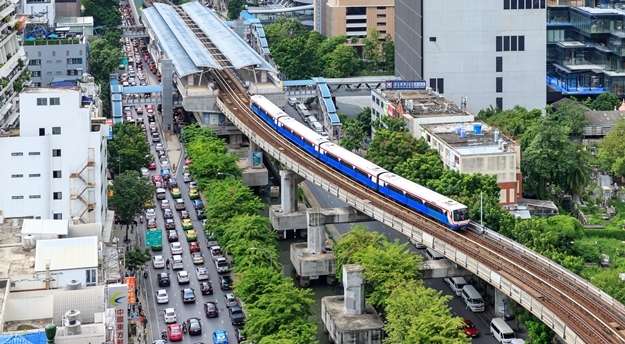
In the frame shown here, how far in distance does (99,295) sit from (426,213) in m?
40.0

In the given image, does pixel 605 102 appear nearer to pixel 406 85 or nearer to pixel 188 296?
pixel 406 85

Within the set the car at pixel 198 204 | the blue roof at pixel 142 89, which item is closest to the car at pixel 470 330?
the car at pixel 198 204

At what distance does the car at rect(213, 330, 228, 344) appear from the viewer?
93275mm

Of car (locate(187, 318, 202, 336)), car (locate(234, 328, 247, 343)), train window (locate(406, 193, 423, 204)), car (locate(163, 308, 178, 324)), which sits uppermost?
train window (locate(406, 193, 423, 204))

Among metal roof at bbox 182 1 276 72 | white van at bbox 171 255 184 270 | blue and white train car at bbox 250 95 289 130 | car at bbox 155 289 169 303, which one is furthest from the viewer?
metal roof at bbox 182 1 276 72

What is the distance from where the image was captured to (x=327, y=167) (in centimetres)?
12300

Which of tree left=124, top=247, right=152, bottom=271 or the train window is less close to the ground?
the train window

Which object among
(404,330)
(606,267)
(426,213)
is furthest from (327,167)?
(404,330)

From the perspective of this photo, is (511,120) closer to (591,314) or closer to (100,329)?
(591,314)

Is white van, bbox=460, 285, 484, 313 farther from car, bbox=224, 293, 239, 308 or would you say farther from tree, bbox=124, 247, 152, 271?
tree, bbox=124, 247, 152, 271

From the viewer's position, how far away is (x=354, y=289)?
97.4 metres

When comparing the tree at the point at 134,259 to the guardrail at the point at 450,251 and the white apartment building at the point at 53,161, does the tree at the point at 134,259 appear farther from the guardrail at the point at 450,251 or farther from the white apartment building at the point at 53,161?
the guardrail at the point at 450,251

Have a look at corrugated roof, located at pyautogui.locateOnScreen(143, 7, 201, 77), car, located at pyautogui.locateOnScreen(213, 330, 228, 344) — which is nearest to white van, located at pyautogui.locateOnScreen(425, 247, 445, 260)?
car, located at pyautogui.locateOnScreen(213, 330, 228, 344)

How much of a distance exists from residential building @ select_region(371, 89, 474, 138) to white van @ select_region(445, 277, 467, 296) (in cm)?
3352
